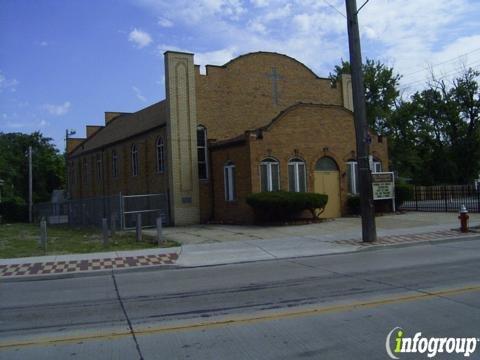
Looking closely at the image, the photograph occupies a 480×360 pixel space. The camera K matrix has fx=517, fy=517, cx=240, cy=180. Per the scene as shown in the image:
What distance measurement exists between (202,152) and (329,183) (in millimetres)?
7017

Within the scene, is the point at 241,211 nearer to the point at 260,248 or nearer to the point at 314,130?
the point at 314,130

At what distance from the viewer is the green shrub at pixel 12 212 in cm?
5225

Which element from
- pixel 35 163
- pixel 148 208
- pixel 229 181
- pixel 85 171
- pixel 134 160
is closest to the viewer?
pixel 229 181

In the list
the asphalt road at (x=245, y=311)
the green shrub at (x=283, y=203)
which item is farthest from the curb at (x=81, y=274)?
the green shrub at (x=283, y=203)

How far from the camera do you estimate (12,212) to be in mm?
52594

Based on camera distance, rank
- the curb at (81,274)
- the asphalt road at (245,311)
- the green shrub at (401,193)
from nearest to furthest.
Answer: the asphalt road at (245,311), the curb at (81,274), the green shrub at (401,193)

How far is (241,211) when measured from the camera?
25.1 meters

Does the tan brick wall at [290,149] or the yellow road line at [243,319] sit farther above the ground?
the tan brick wall at [290,149]

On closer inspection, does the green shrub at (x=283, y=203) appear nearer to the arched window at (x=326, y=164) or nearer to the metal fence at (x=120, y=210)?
Answer: the arched window at (x=326, y=164)

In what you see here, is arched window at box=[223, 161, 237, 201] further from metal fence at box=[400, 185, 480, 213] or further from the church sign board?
metal fence at box=[400, 185, 480, 213]

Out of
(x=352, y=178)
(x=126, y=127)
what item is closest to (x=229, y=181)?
(x=352, y=178)

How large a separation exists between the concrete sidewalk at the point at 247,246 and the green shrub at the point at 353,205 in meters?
3.78

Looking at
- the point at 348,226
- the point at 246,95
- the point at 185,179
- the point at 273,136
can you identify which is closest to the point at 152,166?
the point at 185,179

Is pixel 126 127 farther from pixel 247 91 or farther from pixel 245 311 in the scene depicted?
pixel 245 311
